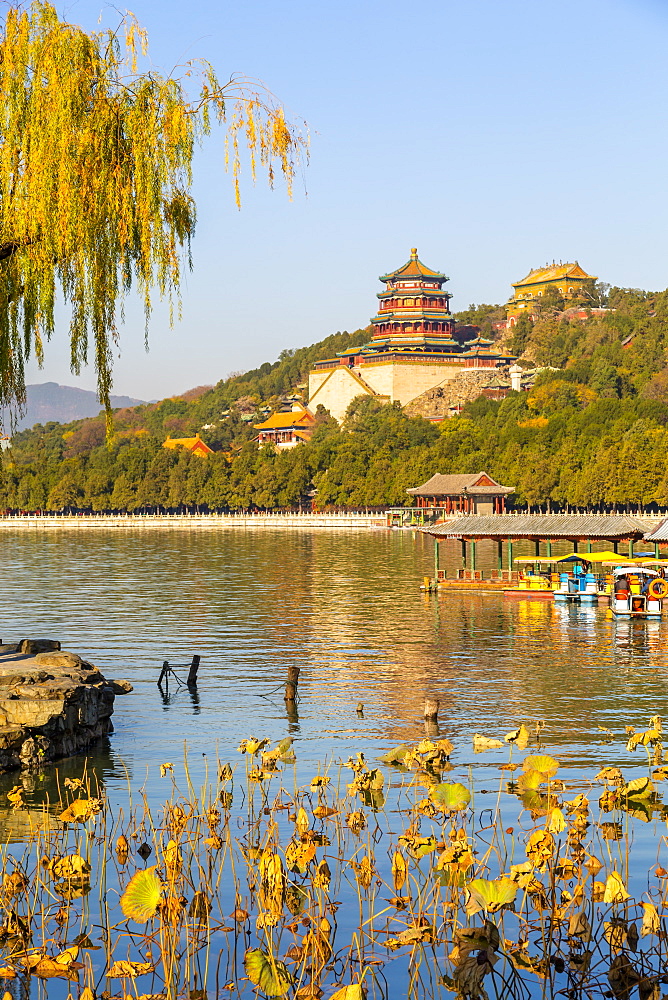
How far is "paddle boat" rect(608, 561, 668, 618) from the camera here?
46.8 meters

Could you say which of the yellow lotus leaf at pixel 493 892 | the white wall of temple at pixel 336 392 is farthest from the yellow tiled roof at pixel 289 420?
the yellow lotus leaf at pixel 493 892

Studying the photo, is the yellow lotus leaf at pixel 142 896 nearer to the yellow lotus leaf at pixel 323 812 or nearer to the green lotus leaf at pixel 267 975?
the green lotus leaf at pixel 267 975

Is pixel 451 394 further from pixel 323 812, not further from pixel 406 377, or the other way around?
pixel 323 812

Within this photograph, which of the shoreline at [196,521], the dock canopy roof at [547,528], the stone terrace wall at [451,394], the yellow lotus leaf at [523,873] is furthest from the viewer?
the stone terrace wall at [451,394]

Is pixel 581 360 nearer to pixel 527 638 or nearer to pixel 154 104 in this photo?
pixel 527 638

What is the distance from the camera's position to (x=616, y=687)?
31438mm

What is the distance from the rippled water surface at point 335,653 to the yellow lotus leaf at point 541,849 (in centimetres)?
1027

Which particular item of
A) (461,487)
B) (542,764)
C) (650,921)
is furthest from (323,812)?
(461,487)

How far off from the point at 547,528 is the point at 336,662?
25559 millimetres

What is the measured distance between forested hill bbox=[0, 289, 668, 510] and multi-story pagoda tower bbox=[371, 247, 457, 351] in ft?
48.4

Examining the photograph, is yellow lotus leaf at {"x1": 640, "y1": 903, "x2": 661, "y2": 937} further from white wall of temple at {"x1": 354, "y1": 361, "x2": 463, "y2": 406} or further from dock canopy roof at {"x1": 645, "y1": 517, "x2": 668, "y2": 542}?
white wall of temple at {"x1": 354, "y1": 361, "x2": 463, "y2": 406}

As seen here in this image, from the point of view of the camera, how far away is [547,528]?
197 feet

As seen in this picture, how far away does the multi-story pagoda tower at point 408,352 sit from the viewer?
18088 cm

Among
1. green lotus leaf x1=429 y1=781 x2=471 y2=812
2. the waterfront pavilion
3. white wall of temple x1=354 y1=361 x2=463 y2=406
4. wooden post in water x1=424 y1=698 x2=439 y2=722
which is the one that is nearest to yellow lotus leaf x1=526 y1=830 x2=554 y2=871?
green lotus leaf x1=429 y1=781 x2=471 y2=812
